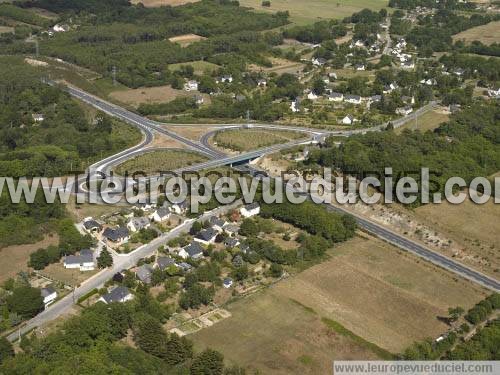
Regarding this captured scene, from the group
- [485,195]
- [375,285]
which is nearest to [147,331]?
[375,285]

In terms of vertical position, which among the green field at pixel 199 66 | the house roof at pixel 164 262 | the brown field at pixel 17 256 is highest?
the green field at pixel 199 66

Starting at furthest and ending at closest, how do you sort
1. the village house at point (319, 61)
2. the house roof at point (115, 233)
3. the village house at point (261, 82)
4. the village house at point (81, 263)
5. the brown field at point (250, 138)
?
the village house at point (319, 61) → the village house at point (261, 82) → the brown field at point (250, 138) → the house roof at point (115, 233) → the village house at point (81, 263)

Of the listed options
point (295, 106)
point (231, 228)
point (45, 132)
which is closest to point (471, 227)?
point (231, 228)

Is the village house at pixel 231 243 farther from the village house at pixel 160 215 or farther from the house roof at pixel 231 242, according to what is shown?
the village house at pixel 160 215

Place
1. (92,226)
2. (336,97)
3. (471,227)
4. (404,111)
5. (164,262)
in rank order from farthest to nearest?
(336,97)
(404,111)
(471,227)
(92,226)
(164,262)

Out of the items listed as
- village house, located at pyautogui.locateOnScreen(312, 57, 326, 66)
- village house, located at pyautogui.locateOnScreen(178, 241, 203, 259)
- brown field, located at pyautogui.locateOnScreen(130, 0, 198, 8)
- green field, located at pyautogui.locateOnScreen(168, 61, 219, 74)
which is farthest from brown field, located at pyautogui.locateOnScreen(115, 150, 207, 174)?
brown field, located at pyautogui.locateOnScreen(130, 0, 198, 8)

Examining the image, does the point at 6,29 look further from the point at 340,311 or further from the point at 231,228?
the point at 340,311

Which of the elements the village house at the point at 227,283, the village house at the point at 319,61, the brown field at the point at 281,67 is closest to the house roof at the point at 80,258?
the village house at the point at 227,283
